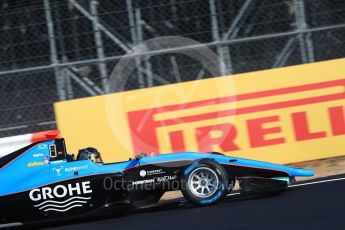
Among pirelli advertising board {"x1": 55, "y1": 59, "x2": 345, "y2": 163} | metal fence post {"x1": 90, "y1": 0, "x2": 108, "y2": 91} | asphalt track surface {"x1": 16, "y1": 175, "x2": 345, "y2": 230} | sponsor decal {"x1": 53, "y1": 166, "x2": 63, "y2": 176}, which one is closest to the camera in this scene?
asphalt track surface {"x1": 16, "y1": 175, "x2": 345, "y2": 230}

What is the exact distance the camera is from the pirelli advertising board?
888 cm

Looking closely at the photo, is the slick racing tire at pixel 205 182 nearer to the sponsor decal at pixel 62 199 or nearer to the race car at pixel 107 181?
the race car at pixel 107 181

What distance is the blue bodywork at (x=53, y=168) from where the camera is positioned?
22.2 ft

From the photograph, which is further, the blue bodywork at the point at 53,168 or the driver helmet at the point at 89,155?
the driver helmet at the point at 89,155

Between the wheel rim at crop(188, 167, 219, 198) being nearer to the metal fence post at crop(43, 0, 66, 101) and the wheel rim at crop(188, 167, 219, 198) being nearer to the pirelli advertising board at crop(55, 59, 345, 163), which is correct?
the pirelli advertising board at crop(55, 59, 345, 163)

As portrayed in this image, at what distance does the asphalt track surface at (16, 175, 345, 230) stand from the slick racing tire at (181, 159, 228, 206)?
0.34 ft

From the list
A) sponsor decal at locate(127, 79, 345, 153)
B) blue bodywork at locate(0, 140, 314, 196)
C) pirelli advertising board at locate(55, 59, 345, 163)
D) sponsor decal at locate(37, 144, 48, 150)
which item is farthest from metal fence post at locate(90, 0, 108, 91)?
blue bodywork at locate(0, 140, 314, 196)

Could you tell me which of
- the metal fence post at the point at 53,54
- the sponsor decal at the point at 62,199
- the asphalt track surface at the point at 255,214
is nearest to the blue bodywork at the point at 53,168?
the sponsor decal at the point at 62,199

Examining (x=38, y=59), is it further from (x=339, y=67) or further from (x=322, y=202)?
(x=322, y=202)

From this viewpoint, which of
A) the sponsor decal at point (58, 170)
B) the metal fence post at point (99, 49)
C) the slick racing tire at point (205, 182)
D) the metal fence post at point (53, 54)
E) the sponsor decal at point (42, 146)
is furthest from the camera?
the metal fence post at point (99, 49)

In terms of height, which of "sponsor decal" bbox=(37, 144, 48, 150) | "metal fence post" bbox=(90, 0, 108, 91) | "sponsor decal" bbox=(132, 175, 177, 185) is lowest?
"sponsor decal" bbox=(132, 175, 177, 185)

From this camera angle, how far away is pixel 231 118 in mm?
8914

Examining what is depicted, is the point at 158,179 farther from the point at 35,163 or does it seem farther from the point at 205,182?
the point at 35,163

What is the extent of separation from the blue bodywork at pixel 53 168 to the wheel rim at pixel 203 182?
0.62 feet
